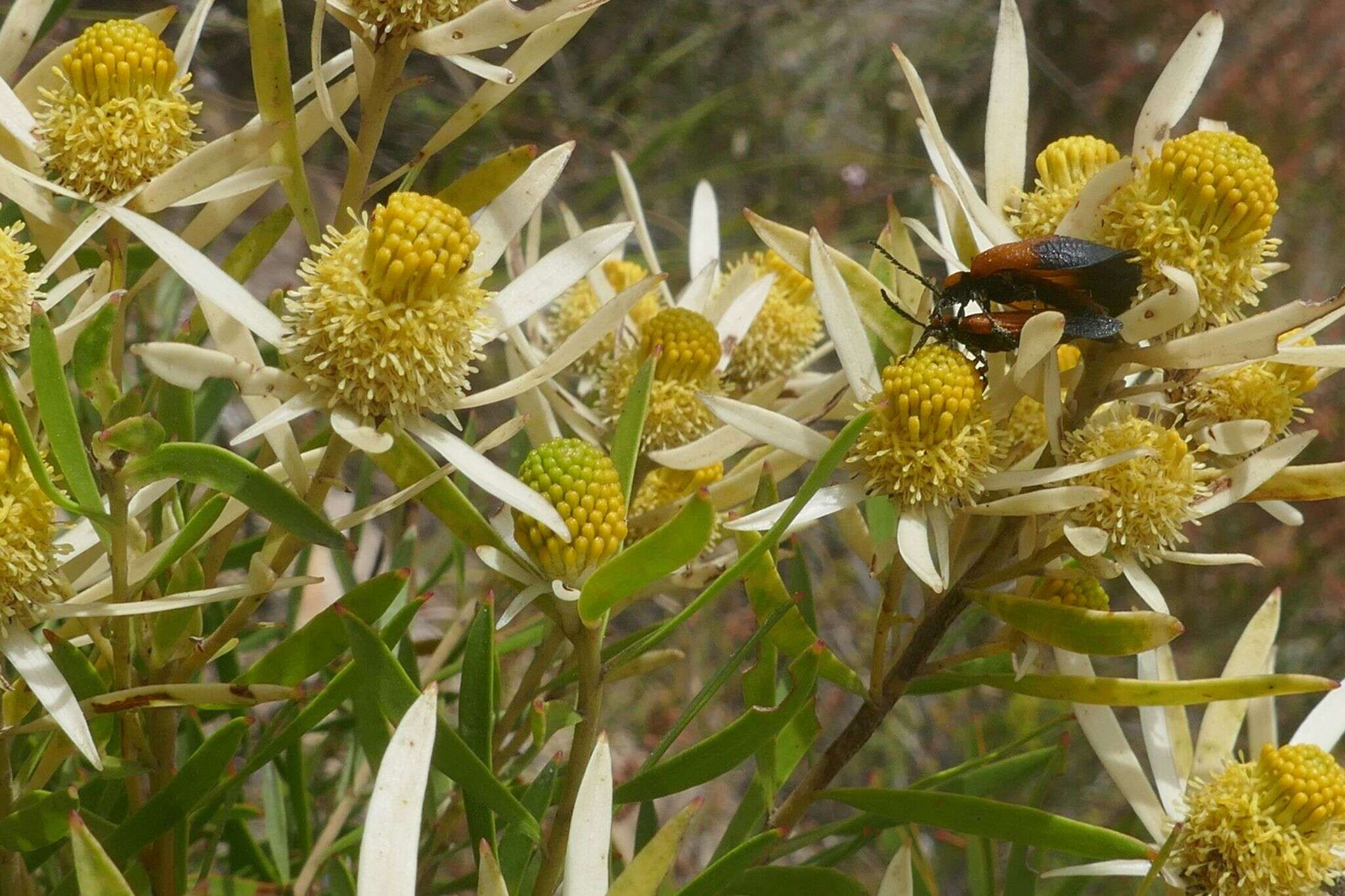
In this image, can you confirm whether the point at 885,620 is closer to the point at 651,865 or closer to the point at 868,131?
the point at 651,865

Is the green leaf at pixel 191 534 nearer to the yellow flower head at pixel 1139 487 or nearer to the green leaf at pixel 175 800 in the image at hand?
the green leaf at pixel 175 800

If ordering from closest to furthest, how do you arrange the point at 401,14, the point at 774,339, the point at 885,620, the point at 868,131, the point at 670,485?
the point at 401,14, the point at 885,620, the point at 670,485, the point at 774,339, the point at 868,131

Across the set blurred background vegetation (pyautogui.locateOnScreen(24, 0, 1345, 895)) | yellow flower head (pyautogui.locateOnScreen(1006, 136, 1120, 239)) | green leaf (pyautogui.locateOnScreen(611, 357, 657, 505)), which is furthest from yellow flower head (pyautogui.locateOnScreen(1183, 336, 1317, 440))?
blurred background vegetation (pyautogui.locateOnScreen(24, 0, 1345, 895))

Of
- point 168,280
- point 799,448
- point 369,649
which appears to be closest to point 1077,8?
point 168,280

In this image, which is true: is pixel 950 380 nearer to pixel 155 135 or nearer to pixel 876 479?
pixel 876 479

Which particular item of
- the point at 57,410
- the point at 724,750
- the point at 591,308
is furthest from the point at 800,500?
the point at 591,308
